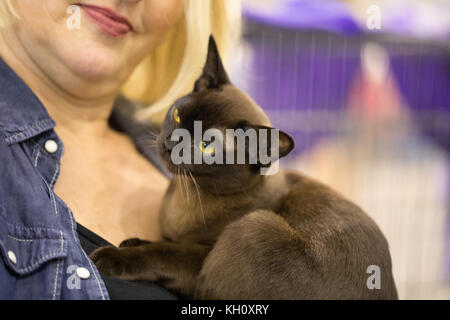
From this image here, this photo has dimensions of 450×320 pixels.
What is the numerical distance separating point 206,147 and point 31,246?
283 millimetres

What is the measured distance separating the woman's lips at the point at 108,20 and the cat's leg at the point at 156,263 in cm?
35

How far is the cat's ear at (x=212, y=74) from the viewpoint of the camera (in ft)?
2.53

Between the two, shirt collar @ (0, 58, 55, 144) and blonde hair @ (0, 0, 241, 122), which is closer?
shirt collar @ (0, 58, 55, 144)

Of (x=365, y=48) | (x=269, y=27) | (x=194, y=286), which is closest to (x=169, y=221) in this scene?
(x=194, y=286)

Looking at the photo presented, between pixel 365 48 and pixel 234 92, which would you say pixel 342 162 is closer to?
A: pixel 365 48

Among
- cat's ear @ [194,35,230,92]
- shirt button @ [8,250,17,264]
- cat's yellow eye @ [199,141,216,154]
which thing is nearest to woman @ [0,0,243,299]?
shirt button @ [8,250,17,264]

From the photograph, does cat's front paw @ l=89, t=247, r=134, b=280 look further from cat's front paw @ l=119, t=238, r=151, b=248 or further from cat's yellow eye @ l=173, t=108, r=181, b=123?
cat's yellow eye @ l=173, t=108, r=181, b=123

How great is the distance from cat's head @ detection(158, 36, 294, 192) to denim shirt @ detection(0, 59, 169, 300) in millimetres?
198

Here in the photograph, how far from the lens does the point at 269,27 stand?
1.50 m

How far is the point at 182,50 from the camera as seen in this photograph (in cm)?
95

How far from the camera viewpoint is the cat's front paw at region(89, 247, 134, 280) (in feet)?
2.22

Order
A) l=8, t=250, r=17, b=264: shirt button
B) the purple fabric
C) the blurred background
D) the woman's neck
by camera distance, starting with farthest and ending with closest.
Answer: the blurred background → the purple fabric → the woman's neck → l=8, t=250, r=17, b=264: shirt button

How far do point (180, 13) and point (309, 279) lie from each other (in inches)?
20.4

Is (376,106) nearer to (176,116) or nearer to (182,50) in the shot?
(182,50)
